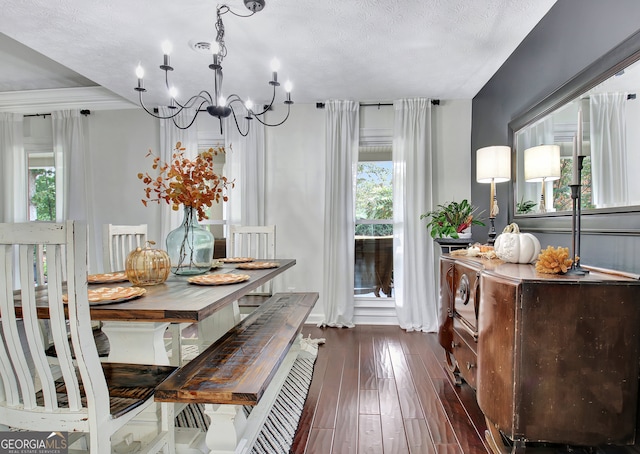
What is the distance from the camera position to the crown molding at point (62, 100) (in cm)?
395

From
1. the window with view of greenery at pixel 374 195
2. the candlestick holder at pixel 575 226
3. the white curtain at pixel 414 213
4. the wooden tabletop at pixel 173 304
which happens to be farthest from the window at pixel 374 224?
the candlestick holder at pixel 575 226

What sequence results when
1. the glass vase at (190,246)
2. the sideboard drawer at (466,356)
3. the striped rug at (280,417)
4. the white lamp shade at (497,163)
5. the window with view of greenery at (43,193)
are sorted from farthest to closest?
the window with view of greenery at (43,193), the white lamp shade at (497,163), the glass vase at (190,246), the sideboard drawer at (466,356), the striped rug at (280,417)

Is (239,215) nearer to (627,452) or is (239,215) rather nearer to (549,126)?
(549,126)

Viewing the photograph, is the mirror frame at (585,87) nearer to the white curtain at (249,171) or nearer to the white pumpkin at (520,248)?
the white pumpkin at (520,248)

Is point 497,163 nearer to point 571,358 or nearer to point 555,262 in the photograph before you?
point 555,262

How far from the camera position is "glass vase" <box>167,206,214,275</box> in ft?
6.77

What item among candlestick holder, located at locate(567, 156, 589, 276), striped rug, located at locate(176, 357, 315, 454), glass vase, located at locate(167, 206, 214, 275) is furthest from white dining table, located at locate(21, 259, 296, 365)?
candlestick holder, located at locate(567, 156, 589, 276)

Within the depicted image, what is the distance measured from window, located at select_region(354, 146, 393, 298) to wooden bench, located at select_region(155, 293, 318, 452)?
6.73 feet

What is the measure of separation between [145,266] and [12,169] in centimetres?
377

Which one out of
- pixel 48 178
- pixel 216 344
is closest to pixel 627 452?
pixel 216 344

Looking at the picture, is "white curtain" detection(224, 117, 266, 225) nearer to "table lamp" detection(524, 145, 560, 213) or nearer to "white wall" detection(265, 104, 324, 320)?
"white wall" detection(265, 104, 324, 320)

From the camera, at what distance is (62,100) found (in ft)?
13.2

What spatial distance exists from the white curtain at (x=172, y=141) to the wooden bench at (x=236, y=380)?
2.33 meters

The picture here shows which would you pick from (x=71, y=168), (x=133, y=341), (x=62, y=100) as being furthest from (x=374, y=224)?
(x=62, y=100)
